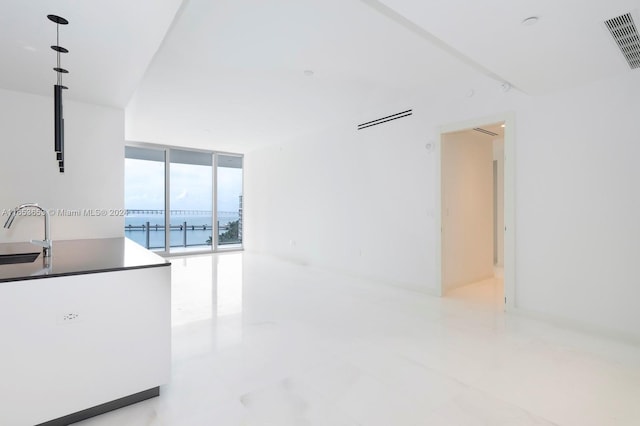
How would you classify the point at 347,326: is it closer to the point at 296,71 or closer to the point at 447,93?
the point at 296,71

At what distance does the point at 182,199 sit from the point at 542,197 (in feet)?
25.3

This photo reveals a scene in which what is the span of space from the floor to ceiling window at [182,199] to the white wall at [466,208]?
20.5 ft

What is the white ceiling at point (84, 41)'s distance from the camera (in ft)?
6.93

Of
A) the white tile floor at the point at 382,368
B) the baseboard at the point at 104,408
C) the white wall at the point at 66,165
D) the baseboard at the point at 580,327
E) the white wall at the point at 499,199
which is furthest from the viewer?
the white wall at the point at 499,199

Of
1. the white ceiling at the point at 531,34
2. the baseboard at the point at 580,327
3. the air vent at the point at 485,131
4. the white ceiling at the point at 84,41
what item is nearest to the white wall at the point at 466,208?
the air vent at the point at 485,131

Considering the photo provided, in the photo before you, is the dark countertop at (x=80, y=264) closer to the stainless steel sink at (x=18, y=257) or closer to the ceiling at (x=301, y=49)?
the stainless steel sink at (x=18, y=257)

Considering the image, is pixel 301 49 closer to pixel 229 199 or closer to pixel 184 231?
pixel 229 199

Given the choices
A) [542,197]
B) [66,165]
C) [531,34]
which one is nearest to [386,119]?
[542,197]

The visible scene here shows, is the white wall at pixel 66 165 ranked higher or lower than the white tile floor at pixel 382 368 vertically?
higher

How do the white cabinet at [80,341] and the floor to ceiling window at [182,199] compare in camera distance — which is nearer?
the white cabinet at [80,341]

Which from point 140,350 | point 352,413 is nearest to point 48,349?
point 140,350

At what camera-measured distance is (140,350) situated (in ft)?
6.55

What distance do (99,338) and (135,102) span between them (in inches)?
164

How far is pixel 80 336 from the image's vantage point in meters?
1.82
